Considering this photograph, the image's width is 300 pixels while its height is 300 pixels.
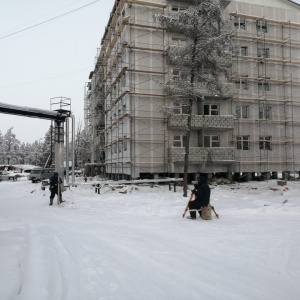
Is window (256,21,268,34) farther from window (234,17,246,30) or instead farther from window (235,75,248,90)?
window (235,75,248,90)

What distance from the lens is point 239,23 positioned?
30.3 m

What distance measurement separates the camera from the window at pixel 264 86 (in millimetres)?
30625

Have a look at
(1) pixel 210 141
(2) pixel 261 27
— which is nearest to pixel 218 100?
(1) pixel 210 141

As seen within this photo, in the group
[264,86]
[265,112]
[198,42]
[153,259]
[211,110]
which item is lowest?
[153,259]

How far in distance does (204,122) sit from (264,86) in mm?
9443

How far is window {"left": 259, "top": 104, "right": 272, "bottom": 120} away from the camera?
3033 cm

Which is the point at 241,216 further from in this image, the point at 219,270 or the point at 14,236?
the point at 14,236

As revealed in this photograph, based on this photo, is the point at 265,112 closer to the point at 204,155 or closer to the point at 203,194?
the point at 204,155

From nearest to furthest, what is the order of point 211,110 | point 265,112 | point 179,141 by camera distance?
point 179,141 < point 211,110 < point 265,112

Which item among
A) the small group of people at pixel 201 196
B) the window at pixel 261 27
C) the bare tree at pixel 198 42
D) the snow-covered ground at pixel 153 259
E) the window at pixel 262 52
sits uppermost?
the window at pixel 261 27

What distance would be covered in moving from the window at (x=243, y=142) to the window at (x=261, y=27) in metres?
11.5

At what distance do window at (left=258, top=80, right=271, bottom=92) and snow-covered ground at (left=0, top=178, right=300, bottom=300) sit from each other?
2273 cm

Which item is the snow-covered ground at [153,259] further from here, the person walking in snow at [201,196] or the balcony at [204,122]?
the balcony at [204,122]

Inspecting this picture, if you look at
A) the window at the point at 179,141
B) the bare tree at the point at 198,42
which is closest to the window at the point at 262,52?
the window at the point at 179,141
